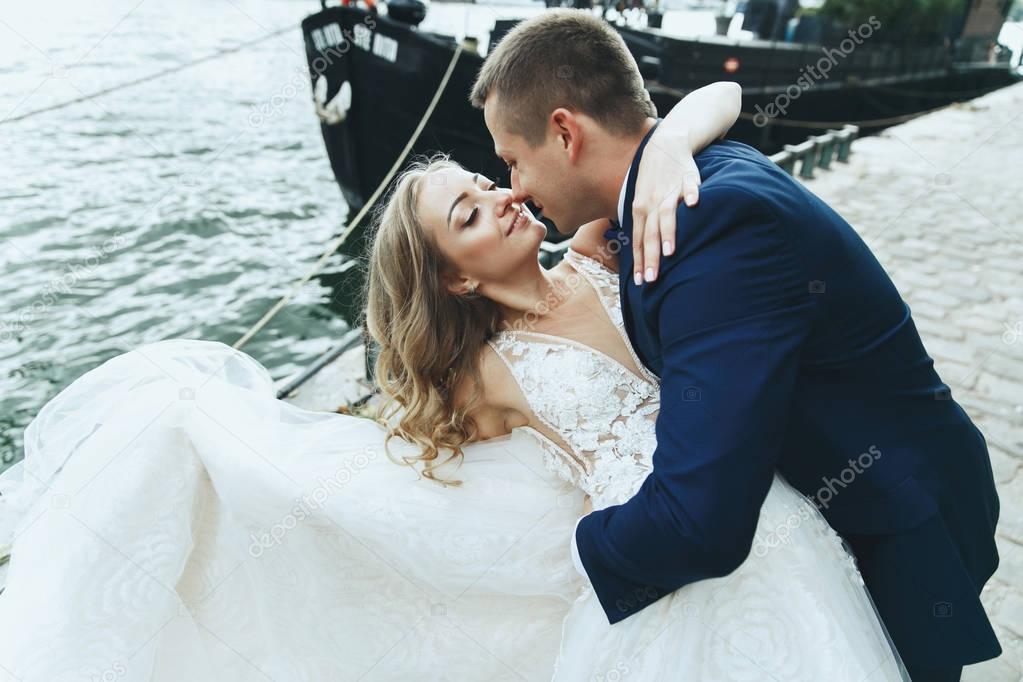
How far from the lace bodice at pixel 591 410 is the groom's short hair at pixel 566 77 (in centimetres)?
62

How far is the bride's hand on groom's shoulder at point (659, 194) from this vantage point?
→ 145 cm

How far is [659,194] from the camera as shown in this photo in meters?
1.60

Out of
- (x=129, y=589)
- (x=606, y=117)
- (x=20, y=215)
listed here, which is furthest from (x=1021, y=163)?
(x=20, y=215)

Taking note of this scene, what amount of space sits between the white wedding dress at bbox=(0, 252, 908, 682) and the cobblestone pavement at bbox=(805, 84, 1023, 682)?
175cm

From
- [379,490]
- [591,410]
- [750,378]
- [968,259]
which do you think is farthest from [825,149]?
[750,378]

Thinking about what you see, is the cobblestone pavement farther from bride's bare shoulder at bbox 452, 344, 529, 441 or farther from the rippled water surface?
the rippled water surface

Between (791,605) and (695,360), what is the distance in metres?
0.74

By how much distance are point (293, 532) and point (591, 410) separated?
96 centimetres

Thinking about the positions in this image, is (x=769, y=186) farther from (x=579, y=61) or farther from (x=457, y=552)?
(x=457, y=552)

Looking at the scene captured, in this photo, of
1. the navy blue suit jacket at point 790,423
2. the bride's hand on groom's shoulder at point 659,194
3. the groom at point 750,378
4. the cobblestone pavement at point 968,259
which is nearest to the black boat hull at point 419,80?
the cobblestone pavement at point 968,259

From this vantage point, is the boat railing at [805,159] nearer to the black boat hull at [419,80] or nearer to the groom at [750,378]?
the black boat hull at [419,80]

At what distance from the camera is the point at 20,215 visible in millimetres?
9062

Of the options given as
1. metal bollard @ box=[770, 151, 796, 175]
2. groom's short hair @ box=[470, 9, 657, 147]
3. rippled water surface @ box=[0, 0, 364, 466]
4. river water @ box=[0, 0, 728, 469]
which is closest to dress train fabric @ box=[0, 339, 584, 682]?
groom's short hair @ box=[470, 9, 657, 147]

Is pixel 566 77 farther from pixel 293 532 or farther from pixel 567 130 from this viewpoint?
pixel 293 532
